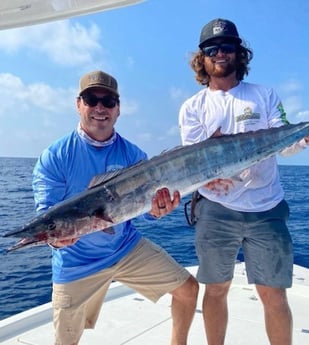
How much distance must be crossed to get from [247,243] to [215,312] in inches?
18.7

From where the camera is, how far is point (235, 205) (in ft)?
9.40

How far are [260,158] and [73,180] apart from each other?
111 cm

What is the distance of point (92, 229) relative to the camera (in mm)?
2445

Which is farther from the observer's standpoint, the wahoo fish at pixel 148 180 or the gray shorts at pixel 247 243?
the gray shorts at pixel 247 243

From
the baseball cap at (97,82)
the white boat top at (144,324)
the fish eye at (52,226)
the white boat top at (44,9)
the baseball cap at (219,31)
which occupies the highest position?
the white boat top at (44,9)

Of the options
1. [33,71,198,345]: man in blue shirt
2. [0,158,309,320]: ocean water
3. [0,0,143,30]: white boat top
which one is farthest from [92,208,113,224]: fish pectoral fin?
[0,0,143,30]: white boat top

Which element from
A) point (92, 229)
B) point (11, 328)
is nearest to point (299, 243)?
point (11, 328)

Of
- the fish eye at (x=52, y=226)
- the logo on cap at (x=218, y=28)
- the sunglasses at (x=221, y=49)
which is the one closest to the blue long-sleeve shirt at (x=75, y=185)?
the fish eye at (x=52, y=226)

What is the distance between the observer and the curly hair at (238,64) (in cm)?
304

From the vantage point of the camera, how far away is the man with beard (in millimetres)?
2805

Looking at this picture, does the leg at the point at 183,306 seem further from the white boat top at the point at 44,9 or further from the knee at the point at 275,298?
the white boat top at the point at 44,9

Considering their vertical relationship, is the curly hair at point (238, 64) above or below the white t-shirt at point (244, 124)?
above

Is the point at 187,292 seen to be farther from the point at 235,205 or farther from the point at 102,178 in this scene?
the point at 102,178

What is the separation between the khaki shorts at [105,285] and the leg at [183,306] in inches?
1.8
